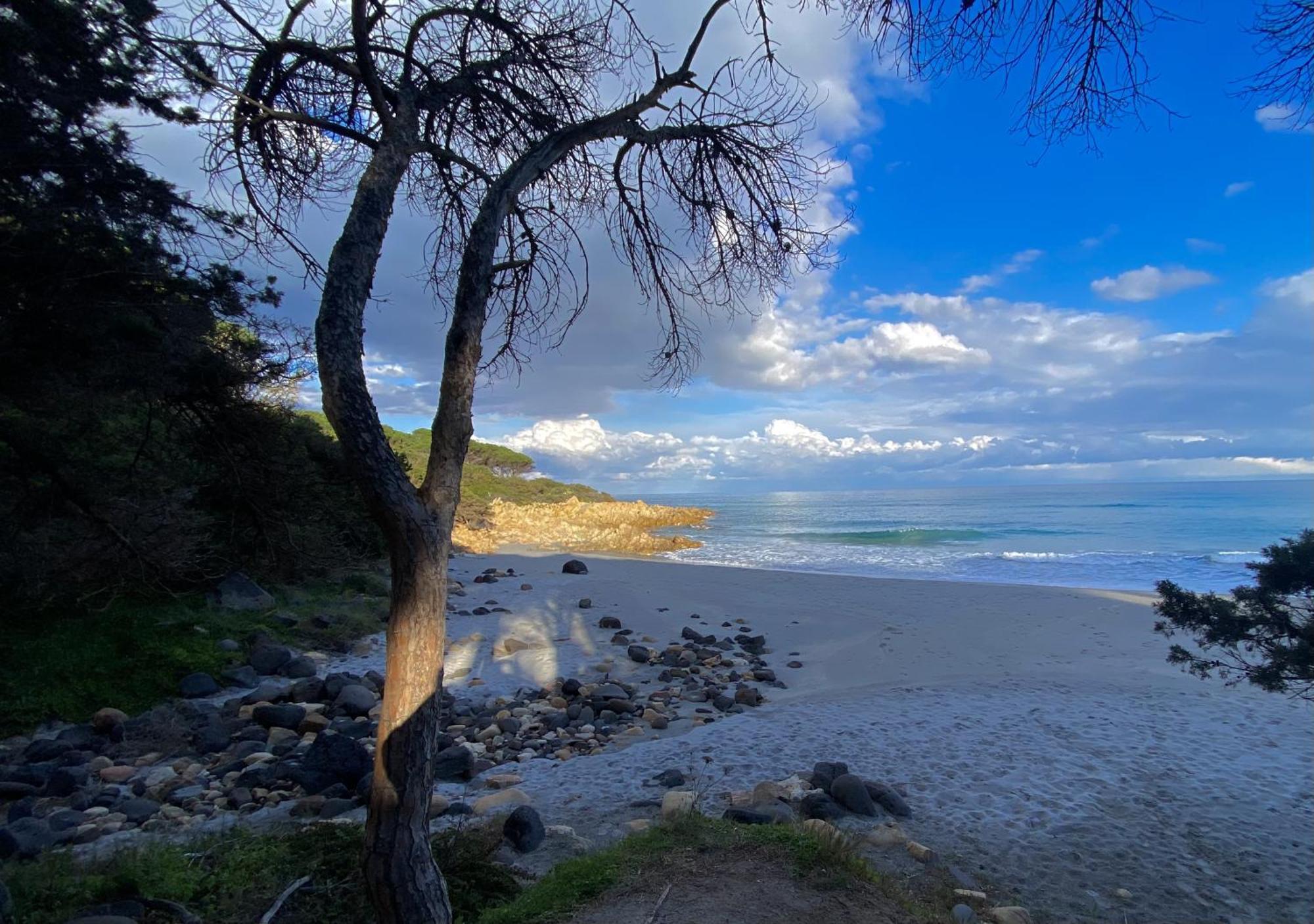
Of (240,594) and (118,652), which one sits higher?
(240,594)

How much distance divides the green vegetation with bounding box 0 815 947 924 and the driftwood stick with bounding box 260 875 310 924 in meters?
0.09

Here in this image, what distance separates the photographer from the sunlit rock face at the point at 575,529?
29656 millimetres

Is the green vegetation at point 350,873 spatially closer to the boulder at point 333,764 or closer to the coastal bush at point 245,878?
the coastal bush at point 245,878

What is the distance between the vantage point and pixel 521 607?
14.4 m

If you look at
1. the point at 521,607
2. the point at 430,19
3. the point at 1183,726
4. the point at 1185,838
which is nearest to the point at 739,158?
the point at 430,19

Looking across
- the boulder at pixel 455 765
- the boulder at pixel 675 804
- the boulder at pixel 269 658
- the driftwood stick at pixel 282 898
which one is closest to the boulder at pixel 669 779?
the boulder at pixel 675 804

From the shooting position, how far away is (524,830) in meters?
4.68

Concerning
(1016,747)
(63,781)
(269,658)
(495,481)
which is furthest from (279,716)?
(495,481)

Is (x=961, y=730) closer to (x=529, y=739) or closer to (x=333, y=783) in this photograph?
(x=529, y=739)

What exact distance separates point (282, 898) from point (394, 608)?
5.45ft

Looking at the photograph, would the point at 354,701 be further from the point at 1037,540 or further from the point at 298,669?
the point at 1037,540

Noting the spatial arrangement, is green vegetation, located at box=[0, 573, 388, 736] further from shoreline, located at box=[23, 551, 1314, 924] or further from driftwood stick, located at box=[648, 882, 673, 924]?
driftwood stick, located at box=[648, 882, 673, 924]

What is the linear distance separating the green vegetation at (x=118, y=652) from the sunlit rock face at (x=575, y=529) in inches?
477

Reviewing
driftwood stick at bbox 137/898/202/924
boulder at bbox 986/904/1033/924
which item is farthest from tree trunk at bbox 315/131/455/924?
boulder at bbox 986/904/1033/924
